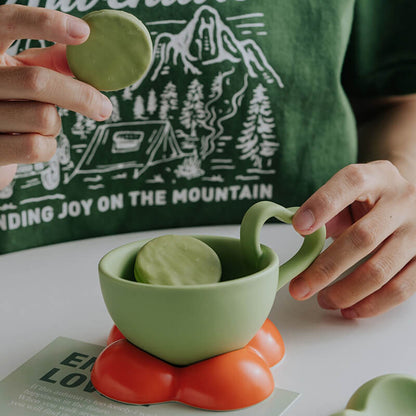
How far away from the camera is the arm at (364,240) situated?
709mm

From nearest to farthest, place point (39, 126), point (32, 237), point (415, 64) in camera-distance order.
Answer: point (39, 126), point (32, 237), point (415, 64)

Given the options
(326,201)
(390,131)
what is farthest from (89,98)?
(390,131)

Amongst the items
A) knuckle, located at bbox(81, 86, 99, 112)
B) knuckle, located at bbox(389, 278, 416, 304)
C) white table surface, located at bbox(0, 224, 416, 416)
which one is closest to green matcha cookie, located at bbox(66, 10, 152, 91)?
knuckle, located at bbox(81, 86, 99, 112)

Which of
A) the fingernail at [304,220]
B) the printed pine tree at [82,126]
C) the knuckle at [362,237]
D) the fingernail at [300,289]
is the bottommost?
the fingernail at [300,289]

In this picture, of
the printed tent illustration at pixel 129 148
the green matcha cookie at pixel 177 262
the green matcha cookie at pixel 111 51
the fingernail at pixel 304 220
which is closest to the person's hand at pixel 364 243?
the fingernail at pixel 304 220

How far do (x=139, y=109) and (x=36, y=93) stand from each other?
0.35m

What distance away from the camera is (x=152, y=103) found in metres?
1.03

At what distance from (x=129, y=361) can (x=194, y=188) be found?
1.70ft

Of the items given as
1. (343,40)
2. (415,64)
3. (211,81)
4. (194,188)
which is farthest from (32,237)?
(415,64)

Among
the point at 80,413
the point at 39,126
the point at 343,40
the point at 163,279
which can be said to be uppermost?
the point at 343,40

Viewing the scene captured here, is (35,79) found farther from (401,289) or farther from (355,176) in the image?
(401,289)

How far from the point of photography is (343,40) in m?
1.10

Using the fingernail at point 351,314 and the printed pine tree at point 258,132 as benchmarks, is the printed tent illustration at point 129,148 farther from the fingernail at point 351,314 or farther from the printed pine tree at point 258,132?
the fingernail at point 351,314

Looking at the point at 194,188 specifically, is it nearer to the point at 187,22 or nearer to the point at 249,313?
the point at 187,22
